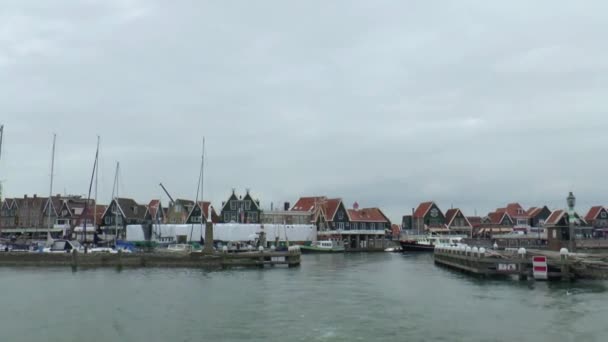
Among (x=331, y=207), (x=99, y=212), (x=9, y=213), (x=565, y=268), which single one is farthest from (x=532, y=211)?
(x=9, y=213)

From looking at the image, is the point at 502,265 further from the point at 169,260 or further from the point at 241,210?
the point at 241,210

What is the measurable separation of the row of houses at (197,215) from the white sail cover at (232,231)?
394 cm

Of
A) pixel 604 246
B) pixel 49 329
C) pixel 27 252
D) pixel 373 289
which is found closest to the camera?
pixel 49 329

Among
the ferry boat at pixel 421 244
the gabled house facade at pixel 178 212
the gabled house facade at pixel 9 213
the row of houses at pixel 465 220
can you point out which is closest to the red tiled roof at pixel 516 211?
the row of houses at pixel 465 220

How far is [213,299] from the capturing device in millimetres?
37844

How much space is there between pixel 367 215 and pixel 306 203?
602 inches

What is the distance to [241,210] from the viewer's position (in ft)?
392

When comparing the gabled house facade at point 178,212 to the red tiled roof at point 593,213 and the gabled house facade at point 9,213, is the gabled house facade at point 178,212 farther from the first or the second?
the red tiled roof at point 593,213

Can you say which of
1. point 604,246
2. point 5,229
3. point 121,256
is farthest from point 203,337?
point 5,229

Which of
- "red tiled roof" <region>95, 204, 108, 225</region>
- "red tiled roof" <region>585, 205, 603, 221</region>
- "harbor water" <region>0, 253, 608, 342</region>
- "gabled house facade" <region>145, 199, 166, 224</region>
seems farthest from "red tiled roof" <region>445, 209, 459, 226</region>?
"harbor water" <region>0, 253, 608, 342</region>

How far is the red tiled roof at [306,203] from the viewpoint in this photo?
129750mm

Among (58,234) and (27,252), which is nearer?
(27,252)

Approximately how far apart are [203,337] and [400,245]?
105203 millimetres

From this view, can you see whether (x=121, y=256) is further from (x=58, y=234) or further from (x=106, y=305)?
(x=58, y=234)
